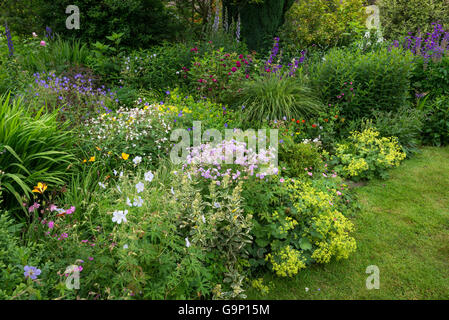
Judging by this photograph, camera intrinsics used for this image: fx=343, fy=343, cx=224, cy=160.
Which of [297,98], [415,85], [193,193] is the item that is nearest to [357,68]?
[297,98]

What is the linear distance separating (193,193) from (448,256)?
8.37ft

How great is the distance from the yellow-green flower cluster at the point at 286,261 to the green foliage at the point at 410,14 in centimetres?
1021

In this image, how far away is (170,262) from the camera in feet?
7.76

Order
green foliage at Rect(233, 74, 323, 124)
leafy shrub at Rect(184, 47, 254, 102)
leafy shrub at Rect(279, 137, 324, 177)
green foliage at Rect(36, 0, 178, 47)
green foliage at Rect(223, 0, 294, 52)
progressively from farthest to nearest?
1. green foliage at Rect(223, 0, 294, 52)
2. green foliage at Rect(36, 0, 178, 47)
3. leafy shrub at Rect(184, 47, 254, 102)
4. green foliage at Rect(233, 74, 323, 124)
5. leafy shrub at Rect(279, 137, 324, 177)

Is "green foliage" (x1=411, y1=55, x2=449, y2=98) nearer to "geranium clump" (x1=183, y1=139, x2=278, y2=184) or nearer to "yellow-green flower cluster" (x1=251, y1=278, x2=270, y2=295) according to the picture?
"geranium clump" (x1=183, y1=139, x2=278, y2=184)

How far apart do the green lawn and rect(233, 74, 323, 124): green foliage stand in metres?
1.54

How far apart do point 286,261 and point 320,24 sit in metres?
8.05

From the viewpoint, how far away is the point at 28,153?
336 centimetres

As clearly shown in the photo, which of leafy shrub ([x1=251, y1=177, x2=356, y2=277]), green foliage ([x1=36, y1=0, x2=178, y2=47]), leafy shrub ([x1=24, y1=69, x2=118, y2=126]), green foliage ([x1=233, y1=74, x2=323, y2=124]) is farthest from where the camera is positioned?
green foliage ([x1=36, y1=0, x2=178, y2=47])

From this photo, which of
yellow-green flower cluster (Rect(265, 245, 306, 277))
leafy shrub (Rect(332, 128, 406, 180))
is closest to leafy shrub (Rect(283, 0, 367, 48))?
leafy shrub (Rect(332, 128, 406, 180))

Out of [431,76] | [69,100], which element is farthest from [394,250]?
[69,100]

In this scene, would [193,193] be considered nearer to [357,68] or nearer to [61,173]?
[61,173]

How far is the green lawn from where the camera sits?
9.63 ft

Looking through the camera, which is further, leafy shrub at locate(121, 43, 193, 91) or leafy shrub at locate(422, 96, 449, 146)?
leafy shrub at locate(121, 43, 193, 91)
